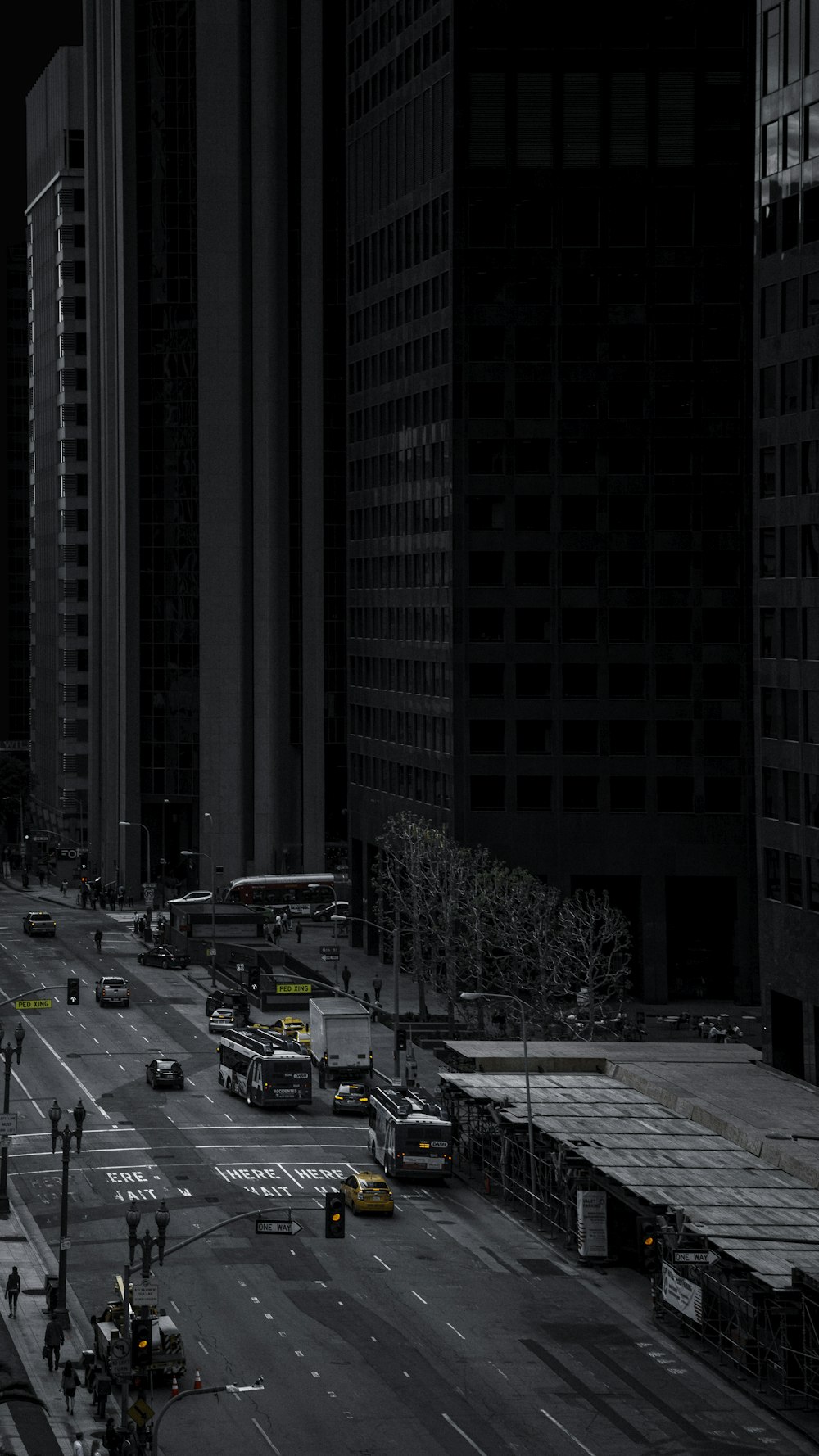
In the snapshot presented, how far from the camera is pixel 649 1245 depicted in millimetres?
78375

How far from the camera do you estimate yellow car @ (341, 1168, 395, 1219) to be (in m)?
88.4

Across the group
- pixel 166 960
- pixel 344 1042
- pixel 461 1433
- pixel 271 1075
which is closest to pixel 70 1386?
pixel 461 1433

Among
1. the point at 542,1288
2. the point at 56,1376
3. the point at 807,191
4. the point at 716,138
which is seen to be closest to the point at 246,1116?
the point at 542,1288

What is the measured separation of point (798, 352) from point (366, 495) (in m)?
69.1

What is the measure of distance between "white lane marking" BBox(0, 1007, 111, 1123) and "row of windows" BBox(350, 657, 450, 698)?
2992cm

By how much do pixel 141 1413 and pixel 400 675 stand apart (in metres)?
98.5

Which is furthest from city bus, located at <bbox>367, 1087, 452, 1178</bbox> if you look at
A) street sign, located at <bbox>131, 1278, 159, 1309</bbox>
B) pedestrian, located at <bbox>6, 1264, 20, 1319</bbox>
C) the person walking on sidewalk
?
street sign, located at <bbox>131, 1278, 159, 1309</bbox>

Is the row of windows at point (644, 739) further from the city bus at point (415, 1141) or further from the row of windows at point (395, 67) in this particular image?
the city bus at point (415, 1141)

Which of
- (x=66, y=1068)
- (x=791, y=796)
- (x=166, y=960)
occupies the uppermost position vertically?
(x=791, y=796)

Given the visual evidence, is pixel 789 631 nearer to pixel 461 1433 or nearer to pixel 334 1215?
pixel 334 1215

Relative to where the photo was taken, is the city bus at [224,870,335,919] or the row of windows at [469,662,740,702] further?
the city bus at [224,870,335,919]

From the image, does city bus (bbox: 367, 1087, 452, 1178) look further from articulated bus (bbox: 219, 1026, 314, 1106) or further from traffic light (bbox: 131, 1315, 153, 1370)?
traffic light (bbox: 131, 1315, 153, 1370)

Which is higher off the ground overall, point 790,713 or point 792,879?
point 790,713

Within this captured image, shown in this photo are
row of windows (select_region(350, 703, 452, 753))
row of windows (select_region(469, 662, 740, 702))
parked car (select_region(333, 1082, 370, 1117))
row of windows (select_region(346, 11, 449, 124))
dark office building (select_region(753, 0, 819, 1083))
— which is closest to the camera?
dark office building (select_region(753, 0, 819, 1083))
